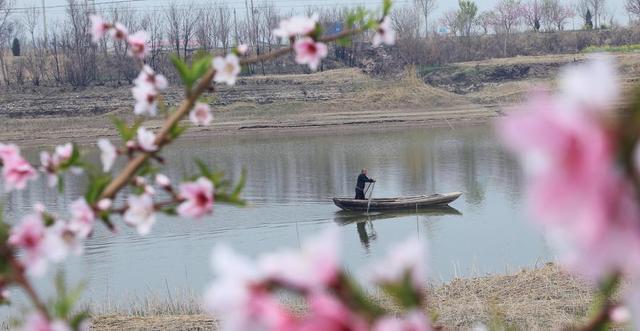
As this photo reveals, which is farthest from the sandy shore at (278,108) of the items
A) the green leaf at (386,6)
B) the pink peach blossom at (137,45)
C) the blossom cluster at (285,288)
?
the blossom cluster at (285,288)

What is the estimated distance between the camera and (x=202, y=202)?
1355 millimetres

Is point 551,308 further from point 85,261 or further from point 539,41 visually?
point 539,41

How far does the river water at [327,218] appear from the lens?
14133 millimetres

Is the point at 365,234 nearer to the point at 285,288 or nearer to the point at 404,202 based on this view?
the point at 404,202

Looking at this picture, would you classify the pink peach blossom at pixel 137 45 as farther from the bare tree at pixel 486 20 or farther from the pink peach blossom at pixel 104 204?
the bare tree at pixel 486 20

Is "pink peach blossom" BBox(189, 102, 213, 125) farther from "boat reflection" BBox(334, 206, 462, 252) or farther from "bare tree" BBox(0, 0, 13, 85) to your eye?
"bare tree" BBox(0, 0, 13, 85)

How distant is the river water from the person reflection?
0.02 metres

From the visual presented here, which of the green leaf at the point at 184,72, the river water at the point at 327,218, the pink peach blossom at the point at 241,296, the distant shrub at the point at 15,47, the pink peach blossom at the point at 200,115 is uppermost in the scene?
the distant shrub at the point at 15,47

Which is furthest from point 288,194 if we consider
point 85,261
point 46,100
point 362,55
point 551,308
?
point 362,55

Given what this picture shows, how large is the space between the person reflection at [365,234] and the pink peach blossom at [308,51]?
47.2 ft

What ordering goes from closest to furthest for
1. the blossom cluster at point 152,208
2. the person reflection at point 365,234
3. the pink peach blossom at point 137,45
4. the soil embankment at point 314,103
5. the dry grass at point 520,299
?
1. the blossom cluster at point 152,208
2. the pink peach blossom at point 137,45
3. the dry grass at point 520,299
4. the person reflection at point 365,234
5. the soil embankment at point 314,103

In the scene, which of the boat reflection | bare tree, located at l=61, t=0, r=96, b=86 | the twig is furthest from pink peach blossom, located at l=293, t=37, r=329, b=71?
bare tree, located at l=61, t=0, r=96, b=86

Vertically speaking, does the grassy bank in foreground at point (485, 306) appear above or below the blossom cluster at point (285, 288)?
below

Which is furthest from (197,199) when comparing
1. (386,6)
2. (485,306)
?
(485,306)
